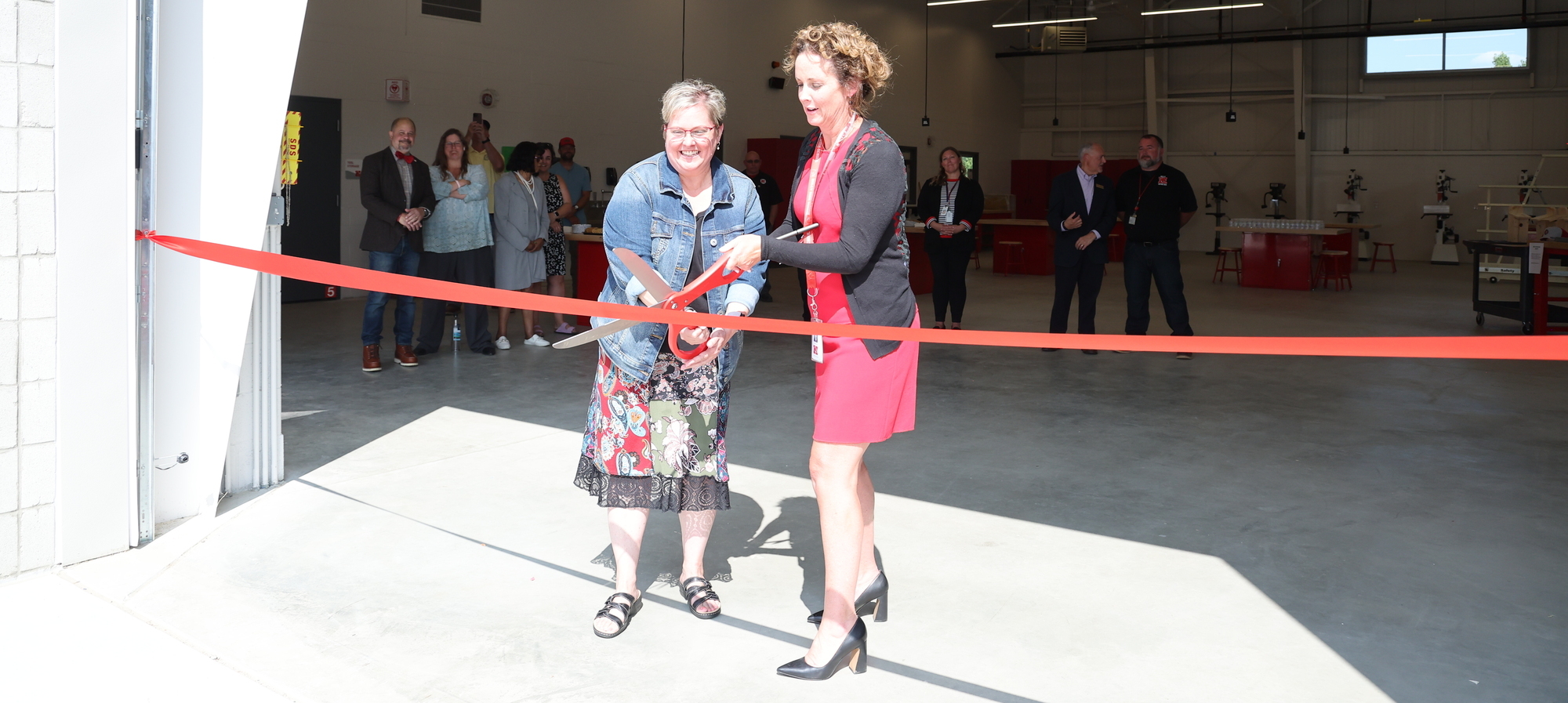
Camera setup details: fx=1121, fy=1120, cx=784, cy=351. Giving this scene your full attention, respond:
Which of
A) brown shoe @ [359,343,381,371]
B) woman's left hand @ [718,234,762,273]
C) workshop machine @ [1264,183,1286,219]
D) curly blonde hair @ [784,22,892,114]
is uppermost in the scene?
workshop machine @ [1264,183,1286,219]

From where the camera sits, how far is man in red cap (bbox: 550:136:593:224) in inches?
364

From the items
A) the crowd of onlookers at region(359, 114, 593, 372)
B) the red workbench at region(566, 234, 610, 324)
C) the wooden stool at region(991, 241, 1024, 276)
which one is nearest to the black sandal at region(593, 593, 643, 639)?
the crowd of onlookers at region(359, 114, 593, 372)

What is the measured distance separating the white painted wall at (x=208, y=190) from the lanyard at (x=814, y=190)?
1811 millimetres

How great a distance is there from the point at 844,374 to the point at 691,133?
67cm

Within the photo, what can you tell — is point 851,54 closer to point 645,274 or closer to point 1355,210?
point 645,274

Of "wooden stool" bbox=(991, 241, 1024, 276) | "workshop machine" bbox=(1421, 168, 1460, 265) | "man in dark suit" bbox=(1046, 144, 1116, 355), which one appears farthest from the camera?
"workshop machine" bbox=(1421, 168, 1460, 265)

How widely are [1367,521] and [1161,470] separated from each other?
0.83 meters

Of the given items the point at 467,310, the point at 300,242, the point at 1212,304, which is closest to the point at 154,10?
the point at 467,310

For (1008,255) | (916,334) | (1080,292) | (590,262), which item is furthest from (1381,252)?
(916,334)

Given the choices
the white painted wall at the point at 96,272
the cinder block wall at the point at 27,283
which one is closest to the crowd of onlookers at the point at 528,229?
the white painted wall at the point at 96,272

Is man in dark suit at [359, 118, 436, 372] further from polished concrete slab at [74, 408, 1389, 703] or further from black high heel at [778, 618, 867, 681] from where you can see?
black high heel at [778, 618, 867, 681]

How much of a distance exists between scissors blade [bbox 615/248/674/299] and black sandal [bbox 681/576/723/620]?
2.70ft

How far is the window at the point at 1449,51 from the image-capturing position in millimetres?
18172

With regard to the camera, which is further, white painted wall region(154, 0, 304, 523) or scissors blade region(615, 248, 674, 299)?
white painted wall region(154, 0, 304, 523)
